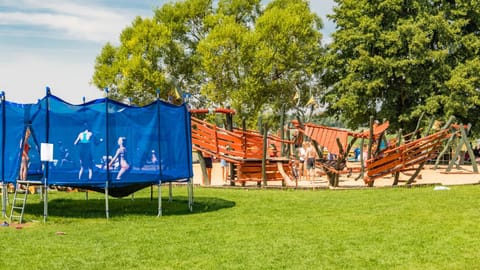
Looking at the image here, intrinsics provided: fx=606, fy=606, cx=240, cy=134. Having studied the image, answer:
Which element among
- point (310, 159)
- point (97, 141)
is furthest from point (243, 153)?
point (97, 141)

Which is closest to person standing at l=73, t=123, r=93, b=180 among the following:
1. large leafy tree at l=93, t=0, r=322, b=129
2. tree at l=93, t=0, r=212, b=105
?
large leafy tree at l=93, t=0, r=322, b=129

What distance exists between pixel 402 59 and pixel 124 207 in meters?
26.9

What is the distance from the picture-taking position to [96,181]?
14.1m

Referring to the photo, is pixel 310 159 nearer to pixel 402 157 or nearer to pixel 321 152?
pixel 321 152

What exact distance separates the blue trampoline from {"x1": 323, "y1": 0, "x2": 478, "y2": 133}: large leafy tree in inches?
1032

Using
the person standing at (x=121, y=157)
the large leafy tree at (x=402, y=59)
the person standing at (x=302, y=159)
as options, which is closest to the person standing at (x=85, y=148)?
the person standing at (x=121, y=157)

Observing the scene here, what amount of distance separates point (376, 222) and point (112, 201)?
28.3ft

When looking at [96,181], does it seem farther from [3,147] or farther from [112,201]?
[112,201]

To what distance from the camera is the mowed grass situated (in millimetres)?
9133

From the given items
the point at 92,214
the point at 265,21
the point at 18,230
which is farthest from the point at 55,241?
the point at 265,21

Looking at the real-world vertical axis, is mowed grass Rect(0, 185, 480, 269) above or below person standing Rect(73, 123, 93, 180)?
below

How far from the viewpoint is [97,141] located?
14.2 meters

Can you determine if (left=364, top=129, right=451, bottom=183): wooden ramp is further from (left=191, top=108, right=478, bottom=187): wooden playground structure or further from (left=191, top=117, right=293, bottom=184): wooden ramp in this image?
(left=191, top=117, right=293, bottom=184): wooden ramp

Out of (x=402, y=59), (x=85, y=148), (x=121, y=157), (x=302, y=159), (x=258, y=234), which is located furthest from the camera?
(x=402, y=59)
